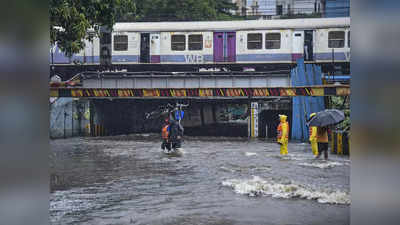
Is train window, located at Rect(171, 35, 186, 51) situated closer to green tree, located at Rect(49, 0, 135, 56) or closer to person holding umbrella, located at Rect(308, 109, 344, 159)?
green tree, located at Rect(49, 0, 135, 56)

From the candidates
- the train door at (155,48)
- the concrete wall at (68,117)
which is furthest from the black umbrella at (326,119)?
the concrete wall at (68,117)

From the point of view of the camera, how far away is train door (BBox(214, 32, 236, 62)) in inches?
935

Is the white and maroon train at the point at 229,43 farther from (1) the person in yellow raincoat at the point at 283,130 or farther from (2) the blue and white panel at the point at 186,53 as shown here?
(1) the person in yellow raincoat at the point at 283,130

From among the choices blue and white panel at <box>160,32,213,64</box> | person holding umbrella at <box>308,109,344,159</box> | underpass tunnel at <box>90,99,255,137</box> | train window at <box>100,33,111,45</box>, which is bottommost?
underpass tunnel at <box>90,99,255,137</box>

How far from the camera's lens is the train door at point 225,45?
23750mm

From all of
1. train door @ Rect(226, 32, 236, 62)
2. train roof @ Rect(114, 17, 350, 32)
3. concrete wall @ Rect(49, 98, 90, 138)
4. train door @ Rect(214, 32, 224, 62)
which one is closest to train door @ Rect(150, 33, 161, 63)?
train roof @ Rect(114, 17, 350, 32)

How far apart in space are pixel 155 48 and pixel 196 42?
213cm

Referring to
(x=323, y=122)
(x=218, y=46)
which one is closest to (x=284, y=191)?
(x=323, y=122)

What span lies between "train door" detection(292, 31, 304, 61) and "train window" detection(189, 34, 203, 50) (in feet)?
15.2

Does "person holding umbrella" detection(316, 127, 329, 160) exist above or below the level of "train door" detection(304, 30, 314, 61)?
below
